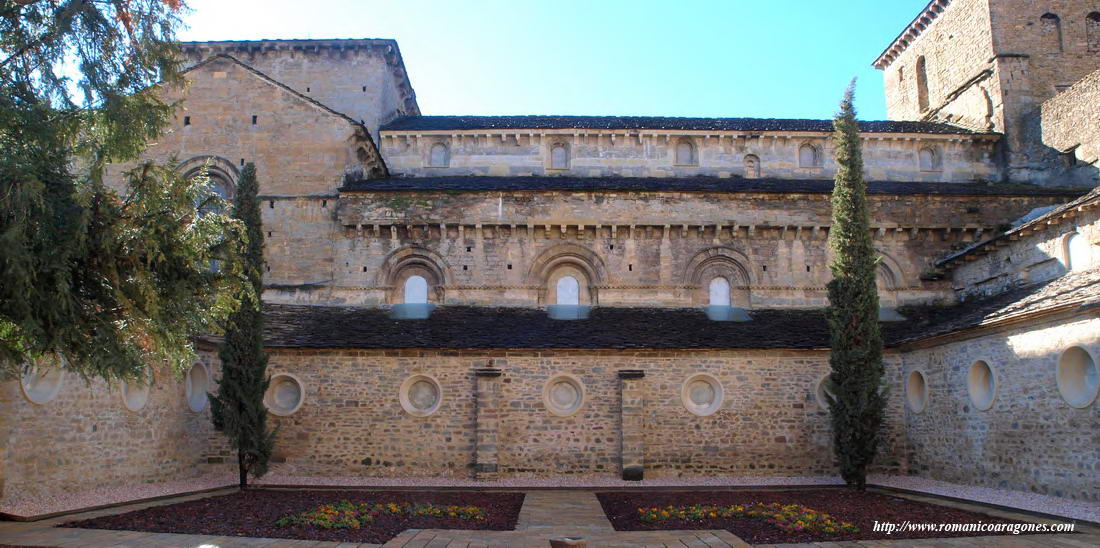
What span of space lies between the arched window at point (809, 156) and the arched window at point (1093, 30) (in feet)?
37.2

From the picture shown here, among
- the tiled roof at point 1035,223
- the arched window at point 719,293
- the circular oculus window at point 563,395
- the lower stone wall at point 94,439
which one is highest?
the tiled roof at point 1035,223

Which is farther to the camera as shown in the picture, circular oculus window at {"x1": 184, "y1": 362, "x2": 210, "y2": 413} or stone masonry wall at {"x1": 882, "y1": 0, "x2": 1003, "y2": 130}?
stone masonry wall at {"x1": 882, "y1": 0, "x2": 1003, "y2": 130}

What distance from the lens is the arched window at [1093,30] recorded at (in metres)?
28.0

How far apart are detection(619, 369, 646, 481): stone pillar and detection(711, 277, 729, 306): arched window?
4999 mm

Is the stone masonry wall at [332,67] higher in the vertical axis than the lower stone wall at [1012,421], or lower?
higher

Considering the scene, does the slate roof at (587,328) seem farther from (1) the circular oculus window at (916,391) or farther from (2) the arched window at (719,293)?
(1) the circular oculus window at (916,391)

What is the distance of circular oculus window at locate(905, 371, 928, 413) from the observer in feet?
63.7

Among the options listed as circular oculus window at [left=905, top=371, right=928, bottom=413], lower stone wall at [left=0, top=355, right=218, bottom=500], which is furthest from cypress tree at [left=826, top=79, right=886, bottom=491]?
lower stone wall at [left=0, top=355, right=218, bottom=500]

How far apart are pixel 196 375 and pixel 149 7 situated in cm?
1129

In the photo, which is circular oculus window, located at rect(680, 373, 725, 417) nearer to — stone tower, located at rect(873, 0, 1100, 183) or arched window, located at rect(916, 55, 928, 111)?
stone tower, located at rect(873, 0, 1100, 183)

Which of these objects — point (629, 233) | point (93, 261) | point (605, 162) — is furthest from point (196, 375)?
point (605, 162)

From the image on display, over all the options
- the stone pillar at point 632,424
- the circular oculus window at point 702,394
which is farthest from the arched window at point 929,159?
the stone pillar at point 632,424

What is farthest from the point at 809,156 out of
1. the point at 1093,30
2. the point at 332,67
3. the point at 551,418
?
the point at 332,67

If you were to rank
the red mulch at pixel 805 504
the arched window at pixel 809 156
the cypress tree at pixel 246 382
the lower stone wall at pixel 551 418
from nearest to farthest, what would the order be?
the red mulch at pixel 805 504, the cypress tree at pixel 246 382, the lower stone wall at pixel 551 418, the arched window at pixel 809 156
